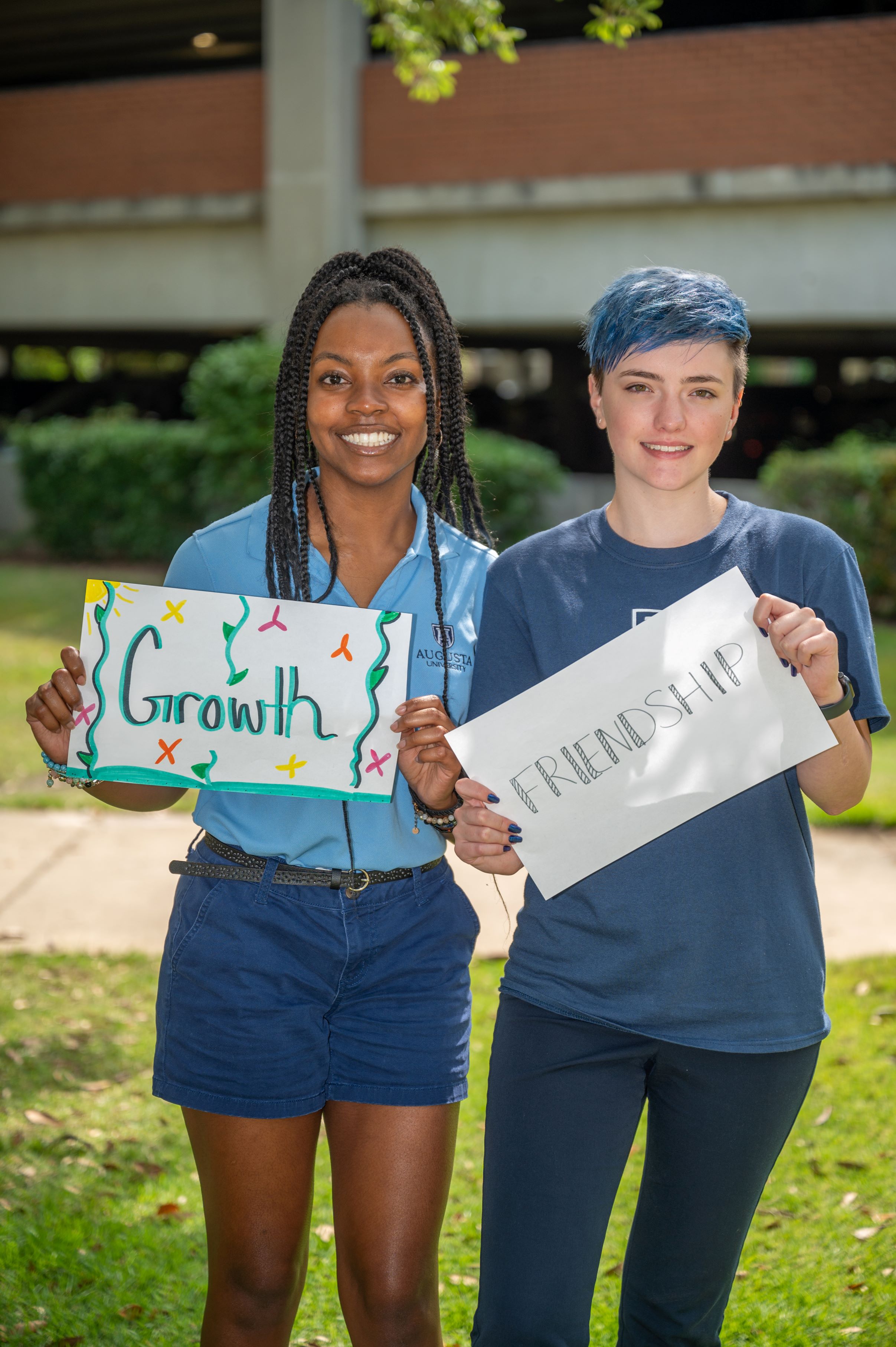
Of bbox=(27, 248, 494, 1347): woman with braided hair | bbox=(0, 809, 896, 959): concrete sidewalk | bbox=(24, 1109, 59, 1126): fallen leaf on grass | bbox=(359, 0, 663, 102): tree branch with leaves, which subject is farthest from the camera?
bbox=(0, 809, 896, 959): concrete sidewalk

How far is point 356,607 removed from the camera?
240cm

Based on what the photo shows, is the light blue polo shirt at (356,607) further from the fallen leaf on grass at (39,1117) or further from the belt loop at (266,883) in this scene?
the fallen leaf on grass at (39,1117)

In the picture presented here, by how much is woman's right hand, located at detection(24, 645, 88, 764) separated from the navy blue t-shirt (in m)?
0.72

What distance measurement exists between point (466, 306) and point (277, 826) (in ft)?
39.5

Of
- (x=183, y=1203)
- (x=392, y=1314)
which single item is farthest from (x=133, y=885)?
(x=392, y=1314)

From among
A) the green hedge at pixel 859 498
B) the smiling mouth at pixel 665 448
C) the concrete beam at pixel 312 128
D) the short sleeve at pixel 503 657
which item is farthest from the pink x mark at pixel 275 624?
the concrete beam at pixel 312 128

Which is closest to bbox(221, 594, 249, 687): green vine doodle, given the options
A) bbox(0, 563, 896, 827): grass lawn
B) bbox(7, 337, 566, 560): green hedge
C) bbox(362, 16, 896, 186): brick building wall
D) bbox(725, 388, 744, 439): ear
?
bbox(725, 388, 744, 439): ear

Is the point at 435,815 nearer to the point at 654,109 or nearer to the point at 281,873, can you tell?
the point at 281,873

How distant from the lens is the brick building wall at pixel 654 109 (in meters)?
11.7

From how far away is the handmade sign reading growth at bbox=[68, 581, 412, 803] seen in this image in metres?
2.29

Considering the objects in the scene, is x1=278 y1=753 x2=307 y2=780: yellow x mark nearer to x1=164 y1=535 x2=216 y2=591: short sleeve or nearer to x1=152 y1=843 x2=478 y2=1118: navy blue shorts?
x1=152 y1=843 x2=478 y2=1118: navy blue shorts

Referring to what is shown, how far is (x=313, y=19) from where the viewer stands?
1314 centimetres

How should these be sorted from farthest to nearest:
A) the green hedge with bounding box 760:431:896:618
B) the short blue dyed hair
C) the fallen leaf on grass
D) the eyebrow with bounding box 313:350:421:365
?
the green hedge with bounding box 760:431:896:618
the fallen leaf on grass
the eyebrow with bounding box 313:350:421:365
the short blue dyed hair

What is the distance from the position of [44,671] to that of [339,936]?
7683 millimetres
